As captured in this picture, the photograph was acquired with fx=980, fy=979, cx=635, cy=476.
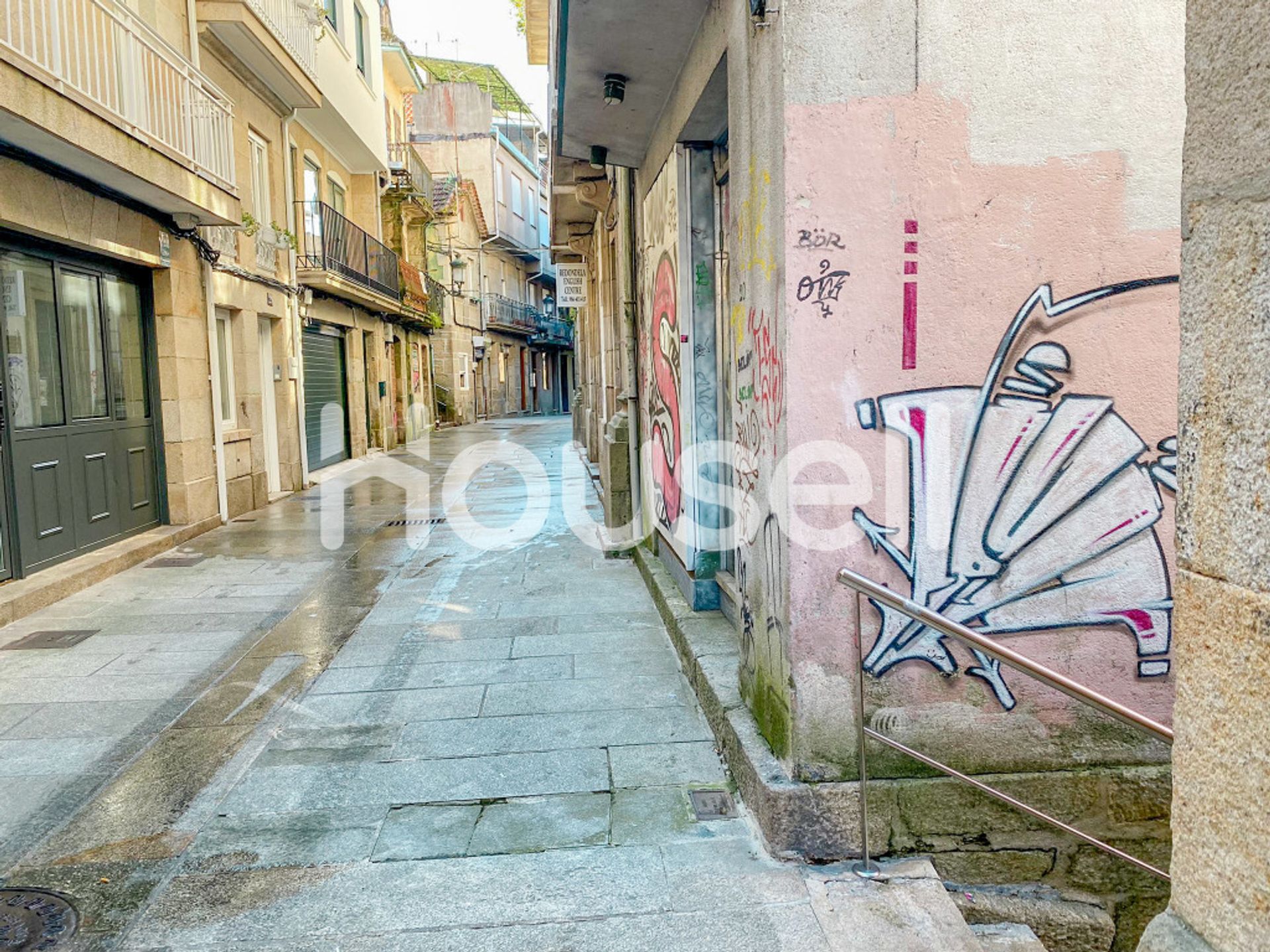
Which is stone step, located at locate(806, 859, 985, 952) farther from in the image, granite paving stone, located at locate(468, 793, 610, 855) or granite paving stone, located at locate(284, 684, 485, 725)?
granite paving stone, located at locate(284, 684, 485, 725)

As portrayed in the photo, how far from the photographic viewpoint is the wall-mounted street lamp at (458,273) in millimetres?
31147

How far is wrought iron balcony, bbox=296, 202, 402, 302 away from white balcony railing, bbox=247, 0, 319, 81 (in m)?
2.47

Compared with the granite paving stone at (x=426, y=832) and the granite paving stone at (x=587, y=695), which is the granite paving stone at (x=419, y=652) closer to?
the granite paving stone at (x=587, y=695)

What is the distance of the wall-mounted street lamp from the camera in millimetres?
31147

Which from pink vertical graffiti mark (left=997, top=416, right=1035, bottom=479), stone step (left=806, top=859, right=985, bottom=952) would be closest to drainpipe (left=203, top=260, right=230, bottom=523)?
stone step (left=806, top=859, right=985, bottom=952)

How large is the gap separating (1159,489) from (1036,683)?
0.80 m

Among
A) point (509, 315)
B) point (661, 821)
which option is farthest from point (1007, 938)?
point (509, 315)

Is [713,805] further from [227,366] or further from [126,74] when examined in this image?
[227,366]

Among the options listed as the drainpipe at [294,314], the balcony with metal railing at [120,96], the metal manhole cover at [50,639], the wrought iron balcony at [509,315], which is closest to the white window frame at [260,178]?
the drainpipe at [294,314]

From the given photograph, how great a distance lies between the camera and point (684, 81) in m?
5.37

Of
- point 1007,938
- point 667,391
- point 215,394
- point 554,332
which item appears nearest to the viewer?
point 1007,938

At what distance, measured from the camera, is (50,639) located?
6254 millimetres

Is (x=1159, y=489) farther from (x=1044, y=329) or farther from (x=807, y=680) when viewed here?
(x=807, y=680)

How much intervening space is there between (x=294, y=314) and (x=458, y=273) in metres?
20.0
